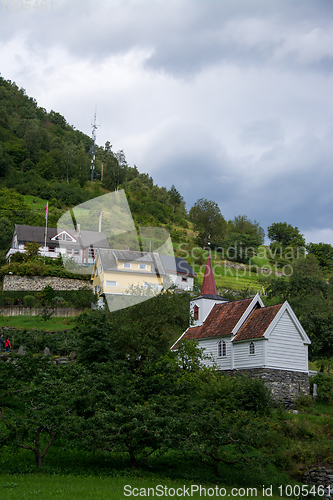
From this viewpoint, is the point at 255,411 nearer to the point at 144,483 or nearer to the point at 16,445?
the point at 144,483

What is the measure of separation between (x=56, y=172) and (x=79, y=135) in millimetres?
51097

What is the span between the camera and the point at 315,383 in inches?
1054

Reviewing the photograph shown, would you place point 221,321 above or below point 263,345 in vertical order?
above

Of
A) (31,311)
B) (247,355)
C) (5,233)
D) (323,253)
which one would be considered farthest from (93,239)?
(323,253)

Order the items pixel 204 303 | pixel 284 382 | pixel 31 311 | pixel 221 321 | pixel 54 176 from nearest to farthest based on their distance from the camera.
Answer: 1. pixel 284 382
2. pixel 221 321
3. pixel 204 303
4. pixel 31 311
5. pixel 54 176

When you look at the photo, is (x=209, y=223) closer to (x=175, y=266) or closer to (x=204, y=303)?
(x=175, y=266)

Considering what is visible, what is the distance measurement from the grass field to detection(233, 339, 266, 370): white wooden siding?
1658 centimetres

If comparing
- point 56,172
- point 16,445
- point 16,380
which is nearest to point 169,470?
point 16,445

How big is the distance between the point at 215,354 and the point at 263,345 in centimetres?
452

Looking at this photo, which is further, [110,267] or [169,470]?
[110,267]

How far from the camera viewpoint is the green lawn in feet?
35.2

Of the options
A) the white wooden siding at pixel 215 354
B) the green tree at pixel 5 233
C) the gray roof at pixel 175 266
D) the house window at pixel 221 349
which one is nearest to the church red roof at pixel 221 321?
the white wooden siding at pixel 215 354

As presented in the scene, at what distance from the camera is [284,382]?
86.5 ft

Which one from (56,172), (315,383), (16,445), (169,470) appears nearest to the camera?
(16,445)
